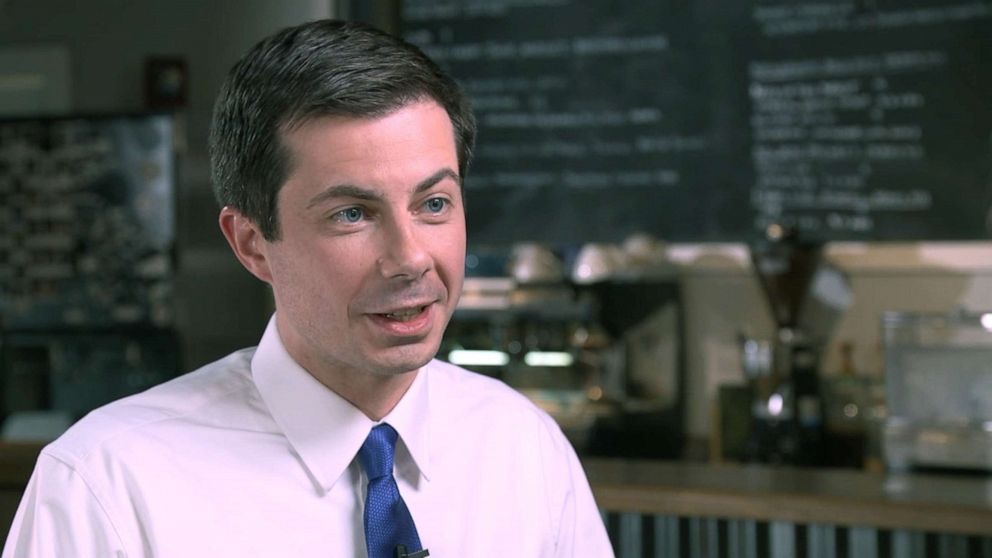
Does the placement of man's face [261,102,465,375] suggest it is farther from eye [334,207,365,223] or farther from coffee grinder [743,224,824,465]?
coffee grinder [743,224,824,465]

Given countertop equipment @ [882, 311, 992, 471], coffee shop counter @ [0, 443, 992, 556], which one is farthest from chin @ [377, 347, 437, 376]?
countertop equipment @ [882, 311, 992, 471]

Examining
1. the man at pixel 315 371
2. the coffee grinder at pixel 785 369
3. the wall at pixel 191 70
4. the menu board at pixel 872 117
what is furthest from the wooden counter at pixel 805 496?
the wall at pixel 191 70

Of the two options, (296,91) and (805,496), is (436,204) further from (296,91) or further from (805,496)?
(805,496)

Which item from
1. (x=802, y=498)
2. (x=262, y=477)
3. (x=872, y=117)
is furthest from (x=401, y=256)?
(x=872, y=117)

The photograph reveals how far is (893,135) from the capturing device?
271 cm

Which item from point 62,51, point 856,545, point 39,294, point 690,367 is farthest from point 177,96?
point 856,545

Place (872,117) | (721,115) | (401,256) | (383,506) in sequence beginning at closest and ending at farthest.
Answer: (401,256), (383,506), (872,117), (721,115)

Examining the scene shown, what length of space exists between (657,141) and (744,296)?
0.47 meters

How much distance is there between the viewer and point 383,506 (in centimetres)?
113

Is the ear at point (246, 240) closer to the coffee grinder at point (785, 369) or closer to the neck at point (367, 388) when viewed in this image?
the neck at point (367, 388)

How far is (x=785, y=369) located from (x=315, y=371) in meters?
1.81

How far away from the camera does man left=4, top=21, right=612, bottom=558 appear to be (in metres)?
1.04

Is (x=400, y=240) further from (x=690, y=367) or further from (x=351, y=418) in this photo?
(x=690, y=367)

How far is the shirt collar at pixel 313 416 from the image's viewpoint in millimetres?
1152
